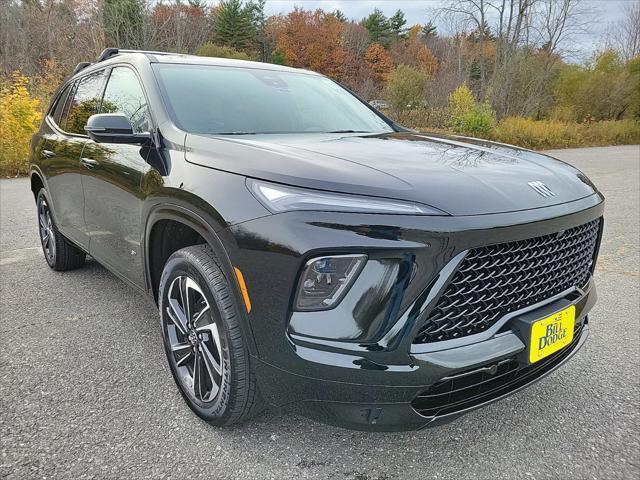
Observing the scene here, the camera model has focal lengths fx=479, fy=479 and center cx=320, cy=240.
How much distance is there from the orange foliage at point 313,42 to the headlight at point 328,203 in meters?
41.8

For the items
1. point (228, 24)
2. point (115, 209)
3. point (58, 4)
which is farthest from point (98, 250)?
point (228, 24)

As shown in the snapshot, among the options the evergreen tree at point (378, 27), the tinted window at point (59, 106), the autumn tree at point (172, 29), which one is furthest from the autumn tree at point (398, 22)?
the tinted window at point (59, 106)

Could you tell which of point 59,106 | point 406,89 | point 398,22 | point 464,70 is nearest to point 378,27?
point 398,22

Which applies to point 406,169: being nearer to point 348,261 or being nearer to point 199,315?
point 348,261

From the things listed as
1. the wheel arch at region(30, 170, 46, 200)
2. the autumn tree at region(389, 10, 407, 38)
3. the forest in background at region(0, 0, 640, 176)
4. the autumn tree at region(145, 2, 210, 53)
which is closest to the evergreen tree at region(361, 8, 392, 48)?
the autumn tree at region(389, 10, 407, 38)

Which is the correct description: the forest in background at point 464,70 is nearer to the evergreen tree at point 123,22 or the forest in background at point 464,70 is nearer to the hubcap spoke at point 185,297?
the evergreen tree at point 123,22

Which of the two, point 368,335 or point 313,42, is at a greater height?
point 313,42

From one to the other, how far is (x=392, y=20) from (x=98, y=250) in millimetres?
60831

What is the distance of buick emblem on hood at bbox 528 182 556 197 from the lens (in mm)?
1845

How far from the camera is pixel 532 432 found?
2.05 meters

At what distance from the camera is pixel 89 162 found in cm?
297

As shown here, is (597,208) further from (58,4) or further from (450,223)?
(58,4)

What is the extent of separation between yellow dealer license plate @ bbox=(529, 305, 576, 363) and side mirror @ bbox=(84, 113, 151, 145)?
1930 mm

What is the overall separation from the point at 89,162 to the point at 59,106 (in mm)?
1412
